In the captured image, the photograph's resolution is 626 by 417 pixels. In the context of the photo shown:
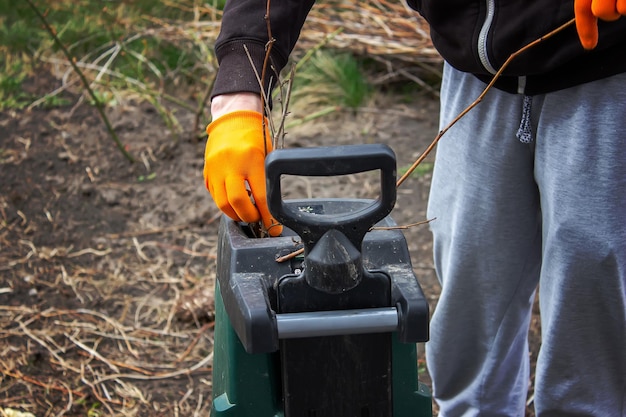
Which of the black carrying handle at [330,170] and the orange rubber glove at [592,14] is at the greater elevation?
the orange rubber glove at [592,14]

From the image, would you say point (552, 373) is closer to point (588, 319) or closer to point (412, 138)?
point (588, 319)

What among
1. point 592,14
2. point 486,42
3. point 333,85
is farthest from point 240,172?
point 333,85

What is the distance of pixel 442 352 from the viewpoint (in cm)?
193

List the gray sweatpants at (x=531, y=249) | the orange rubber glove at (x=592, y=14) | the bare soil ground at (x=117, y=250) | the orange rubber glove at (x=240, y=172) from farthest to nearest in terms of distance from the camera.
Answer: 1. the bare soil ground at (x=117, y=250)
2. the gray sweatpants at (x=531, y=249)
3. the orange rubber glove at (x=240, y=172)
4. the orange rubber glove at (x=592, y=14)

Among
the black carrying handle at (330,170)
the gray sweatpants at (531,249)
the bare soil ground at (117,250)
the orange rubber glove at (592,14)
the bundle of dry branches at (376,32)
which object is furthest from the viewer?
the bundle of dry branches at (376,32)

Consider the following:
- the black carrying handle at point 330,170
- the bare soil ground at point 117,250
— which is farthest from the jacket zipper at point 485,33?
the bare soil ground at point 117,250

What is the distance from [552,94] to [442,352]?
667mm

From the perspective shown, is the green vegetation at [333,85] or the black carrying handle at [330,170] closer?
the black carrying handle at [330,170]

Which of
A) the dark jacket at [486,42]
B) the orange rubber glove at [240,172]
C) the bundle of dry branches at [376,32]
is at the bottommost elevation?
the bundle of dry branches at [376,32]

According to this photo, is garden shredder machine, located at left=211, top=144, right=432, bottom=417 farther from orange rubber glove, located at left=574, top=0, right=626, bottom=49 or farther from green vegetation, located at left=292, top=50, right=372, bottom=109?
green vegetation, located at left=292, top=50, right=372, bottom=109

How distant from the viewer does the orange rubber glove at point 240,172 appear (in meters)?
1.41

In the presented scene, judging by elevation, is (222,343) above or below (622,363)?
above

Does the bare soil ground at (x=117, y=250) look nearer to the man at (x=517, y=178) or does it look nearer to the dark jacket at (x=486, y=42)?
the man at (x=517, y=178)

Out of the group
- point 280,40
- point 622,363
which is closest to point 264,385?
point 280,40
